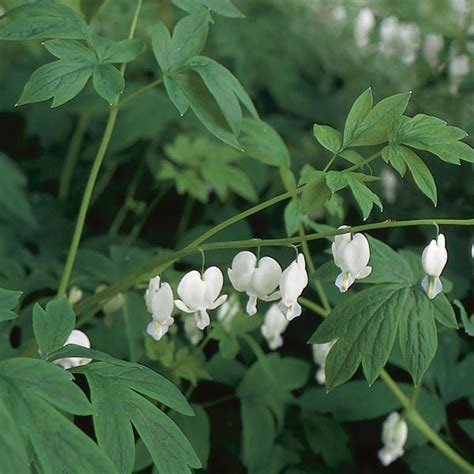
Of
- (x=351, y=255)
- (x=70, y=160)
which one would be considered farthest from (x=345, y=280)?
(x=70, y=160)

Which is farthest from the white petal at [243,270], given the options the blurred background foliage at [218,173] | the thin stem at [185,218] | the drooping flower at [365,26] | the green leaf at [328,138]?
the drooping flower at [365,26]

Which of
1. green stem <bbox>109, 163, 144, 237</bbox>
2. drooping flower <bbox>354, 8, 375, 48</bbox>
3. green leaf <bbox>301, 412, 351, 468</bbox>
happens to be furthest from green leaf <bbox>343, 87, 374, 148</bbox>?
drooping flower <bbox>354, 8, 375, 48</bbox>

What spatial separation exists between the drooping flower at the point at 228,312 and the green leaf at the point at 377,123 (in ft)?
2.36

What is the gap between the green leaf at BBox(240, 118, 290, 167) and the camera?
6.95 ft

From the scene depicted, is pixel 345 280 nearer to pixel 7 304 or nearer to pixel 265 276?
pixel 265 276

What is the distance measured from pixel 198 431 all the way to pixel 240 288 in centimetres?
53

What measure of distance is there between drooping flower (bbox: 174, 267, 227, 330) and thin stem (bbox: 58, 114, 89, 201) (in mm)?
1950

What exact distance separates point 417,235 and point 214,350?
86 centimetres

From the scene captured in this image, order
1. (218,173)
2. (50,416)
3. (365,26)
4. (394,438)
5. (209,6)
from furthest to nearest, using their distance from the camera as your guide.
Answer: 1. (365,26)
2. (218,173)
3. (394,438)
4. (209,6)
5. (50,416)

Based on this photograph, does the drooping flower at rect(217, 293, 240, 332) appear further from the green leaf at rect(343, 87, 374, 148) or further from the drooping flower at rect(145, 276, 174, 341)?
the green leaf at rect(343, 87, 374, 148)

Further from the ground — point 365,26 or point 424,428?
point 424,428

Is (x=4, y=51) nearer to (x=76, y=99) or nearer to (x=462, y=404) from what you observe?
(x=76, y=99)

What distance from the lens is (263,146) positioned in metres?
2.12

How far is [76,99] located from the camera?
11.5 feet
